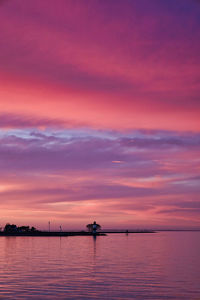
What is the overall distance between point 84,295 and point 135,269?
66.7 ft

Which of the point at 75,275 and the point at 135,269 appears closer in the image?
the point at 75,275

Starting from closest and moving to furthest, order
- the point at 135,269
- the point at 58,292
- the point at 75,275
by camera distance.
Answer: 1. the point at 58,292
2. the point at 75,275
3. the point at 135,269

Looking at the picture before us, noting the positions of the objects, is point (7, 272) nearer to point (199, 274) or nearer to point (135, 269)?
point (135, 269)

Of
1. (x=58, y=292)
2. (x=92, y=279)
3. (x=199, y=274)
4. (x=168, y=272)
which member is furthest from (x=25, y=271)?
(x=199, y=274)

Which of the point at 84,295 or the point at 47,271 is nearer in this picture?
the point at 84,295

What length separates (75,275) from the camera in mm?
46000

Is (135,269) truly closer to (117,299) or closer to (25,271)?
(25,271)

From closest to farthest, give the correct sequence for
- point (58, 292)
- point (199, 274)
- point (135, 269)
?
point (58, 292) → point (199, 274) → point (135, 269)

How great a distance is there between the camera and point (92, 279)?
43094 mm

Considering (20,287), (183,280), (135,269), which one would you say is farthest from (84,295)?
(135,269)

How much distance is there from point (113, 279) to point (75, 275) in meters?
5.63

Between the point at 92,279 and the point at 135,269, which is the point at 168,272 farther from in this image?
the point at 92,279

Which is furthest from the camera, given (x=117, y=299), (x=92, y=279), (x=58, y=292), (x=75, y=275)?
(x=75, y=275)

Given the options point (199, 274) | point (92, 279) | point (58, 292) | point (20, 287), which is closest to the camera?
point (58, 292)
